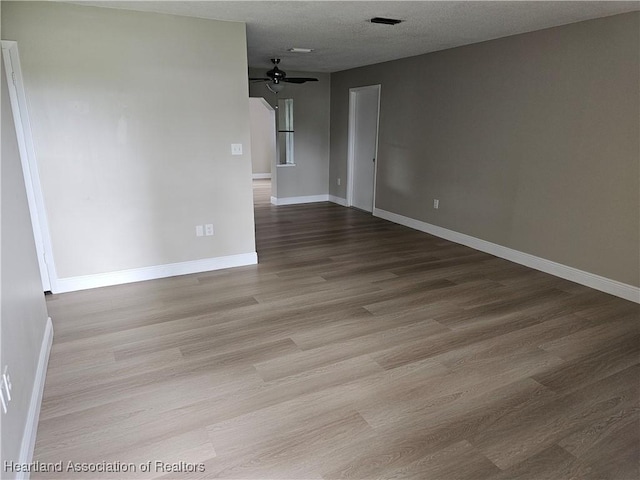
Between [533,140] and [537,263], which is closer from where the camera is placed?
[533,140]

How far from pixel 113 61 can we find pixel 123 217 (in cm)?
134

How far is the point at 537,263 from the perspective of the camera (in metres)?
4.16

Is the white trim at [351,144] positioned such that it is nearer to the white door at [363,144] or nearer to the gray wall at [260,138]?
the white door at [363,144]

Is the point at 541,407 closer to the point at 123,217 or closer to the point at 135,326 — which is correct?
the point at 135,326

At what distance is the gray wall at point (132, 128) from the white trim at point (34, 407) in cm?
119

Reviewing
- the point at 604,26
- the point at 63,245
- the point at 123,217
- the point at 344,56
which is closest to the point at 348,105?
the point at 344,56

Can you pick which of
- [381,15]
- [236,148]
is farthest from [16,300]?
[381,15]

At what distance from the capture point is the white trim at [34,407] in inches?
66.9

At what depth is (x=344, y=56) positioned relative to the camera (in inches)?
215

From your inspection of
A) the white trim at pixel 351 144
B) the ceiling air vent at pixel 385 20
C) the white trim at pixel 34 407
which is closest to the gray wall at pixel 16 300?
the white trim at pixel 34 407

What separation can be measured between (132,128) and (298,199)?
4276 mm

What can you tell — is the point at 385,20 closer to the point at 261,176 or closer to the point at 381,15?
the point at 381,15

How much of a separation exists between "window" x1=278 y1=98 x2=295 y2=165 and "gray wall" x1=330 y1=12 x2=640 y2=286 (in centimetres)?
194

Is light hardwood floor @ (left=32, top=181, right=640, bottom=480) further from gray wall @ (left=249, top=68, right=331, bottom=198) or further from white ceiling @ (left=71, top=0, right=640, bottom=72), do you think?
gray wall @ (left=249, top=68, right=331, bottom=198)
